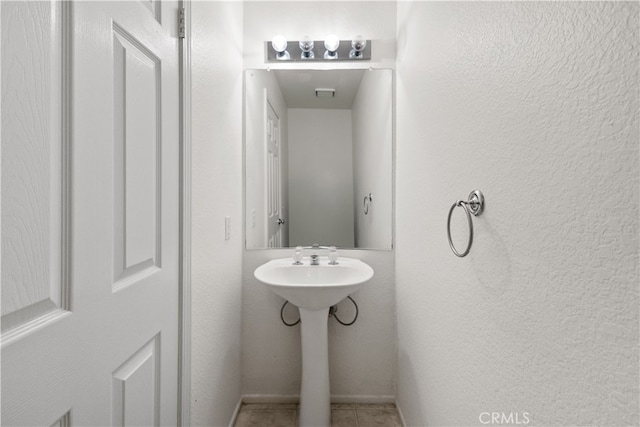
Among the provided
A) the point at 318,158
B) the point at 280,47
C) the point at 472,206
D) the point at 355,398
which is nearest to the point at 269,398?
the point at 355,398

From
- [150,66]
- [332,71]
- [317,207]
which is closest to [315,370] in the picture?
[317,207]

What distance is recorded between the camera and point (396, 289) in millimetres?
1826

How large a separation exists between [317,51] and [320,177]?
0.72 m

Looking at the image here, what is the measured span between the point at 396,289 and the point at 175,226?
1258mm

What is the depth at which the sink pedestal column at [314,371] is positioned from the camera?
1608 mm

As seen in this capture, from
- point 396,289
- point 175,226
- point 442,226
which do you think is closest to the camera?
point 175,226

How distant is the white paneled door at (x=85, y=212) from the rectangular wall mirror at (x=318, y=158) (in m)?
0.90

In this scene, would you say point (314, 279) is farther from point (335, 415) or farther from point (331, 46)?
point (331, 46)

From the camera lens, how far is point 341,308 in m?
1.87

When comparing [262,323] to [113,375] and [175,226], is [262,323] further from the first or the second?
[113,375]

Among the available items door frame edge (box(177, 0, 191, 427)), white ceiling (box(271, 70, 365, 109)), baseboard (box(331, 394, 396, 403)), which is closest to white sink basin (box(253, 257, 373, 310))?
door frame edge (box(177, 0, 191, 427))

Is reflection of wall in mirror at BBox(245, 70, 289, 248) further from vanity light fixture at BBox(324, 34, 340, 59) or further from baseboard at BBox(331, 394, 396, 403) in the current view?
baseboard at BBox(331, 394, 396, 403)

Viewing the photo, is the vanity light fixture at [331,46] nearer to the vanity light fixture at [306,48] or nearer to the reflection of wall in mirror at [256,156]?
the vanity light fixture at [306,48]

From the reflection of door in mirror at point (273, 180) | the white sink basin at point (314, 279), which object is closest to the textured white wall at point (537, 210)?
the white sink basin at point (314, 279)
